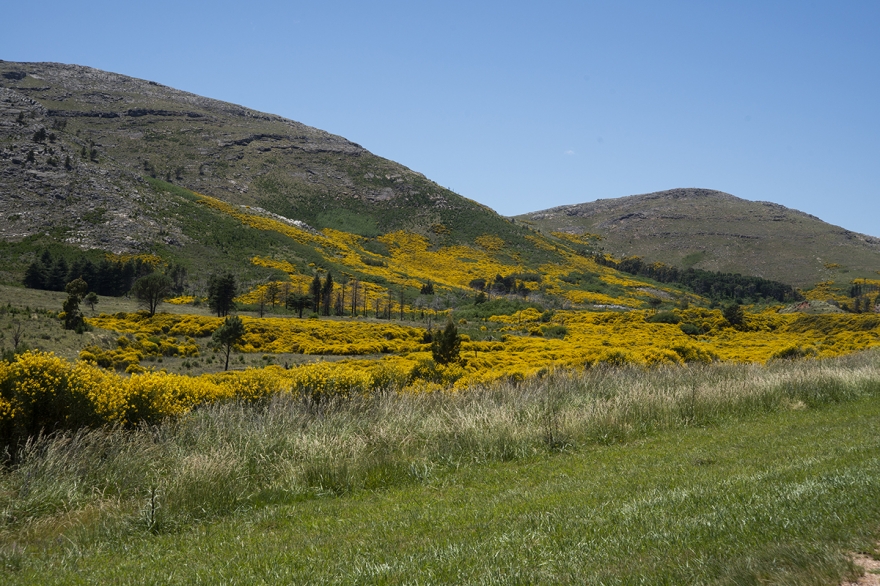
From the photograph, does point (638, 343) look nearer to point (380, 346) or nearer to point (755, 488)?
point (380, 346)

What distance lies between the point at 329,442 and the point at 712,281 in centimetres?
11568

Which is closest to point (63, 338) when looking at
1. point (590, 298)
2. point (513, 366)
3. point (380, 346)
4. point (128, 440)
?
point (380, 346)

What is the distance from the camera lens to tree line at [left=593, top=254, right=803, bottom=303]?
331 ft

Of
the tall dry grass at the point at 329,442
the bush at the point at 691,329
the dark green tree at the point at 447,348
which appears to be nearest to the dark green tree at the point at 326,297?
the bush at the point at 691,329

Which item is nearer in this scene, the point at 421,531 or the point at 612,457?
the point at 421,531

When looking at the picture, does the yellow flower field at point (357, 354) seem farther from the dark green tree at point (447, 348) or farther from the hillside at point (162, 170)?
the hillside at point (162, 170)

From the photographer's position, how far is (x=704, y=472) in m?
6.86

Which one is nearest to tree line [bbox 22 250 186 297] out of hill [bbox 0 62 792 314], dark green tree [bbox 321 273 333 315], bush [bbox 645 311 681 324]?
hill [bbox 0 62 792 314]

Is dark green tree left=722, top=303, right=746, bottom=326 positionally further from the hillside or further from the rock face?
the rock face

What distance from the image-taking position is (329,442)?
806 centimetres

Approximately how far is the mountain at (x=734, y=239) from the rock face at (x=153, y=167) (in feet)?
146

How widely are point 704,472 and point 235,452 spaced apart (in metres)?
5.87

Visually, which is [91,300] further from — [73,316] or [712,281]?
[712,281]

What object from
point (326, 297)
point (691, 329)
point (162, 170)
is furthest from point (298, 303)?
point (162, 170)
